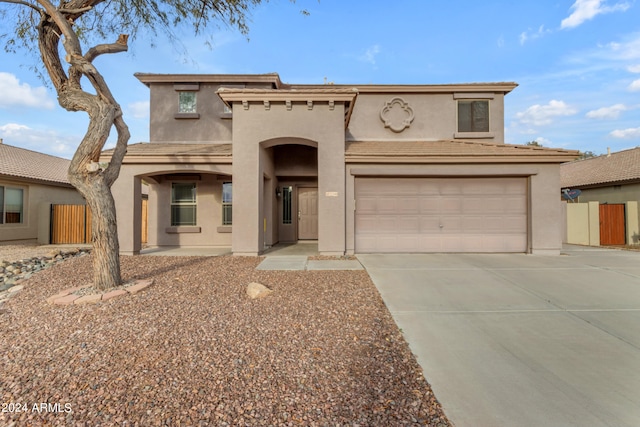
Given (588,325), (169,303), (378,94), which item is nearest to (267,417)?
(169,303)

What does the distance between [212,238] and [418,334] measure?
8959 mm

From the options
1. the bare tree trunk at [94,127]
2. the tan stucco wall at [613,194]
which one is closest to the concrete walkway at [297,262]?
the bare tree trunk at [94,127]

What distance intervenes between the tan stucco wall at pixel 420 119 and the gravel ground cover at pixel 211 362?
8409mm

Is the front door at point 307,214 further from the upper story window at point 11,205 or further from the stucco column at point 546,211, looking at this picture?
the upper story window at point 11,205

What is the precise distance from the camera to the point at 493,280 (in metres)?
5.91

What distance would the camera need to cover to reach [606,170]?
15859 mm

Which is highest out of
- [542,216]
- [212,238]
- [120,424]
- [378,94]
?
[378,94]

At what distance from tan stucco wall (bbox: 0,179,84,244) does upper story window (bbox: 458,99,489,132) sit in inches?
675

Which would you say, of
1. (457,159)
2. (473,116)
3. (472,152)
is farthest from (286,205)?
(473,116)

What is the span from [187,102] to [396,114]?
27.2 ft

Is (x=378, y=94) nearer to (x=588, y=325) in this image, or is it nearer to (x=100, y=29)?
(x=100, y=29)

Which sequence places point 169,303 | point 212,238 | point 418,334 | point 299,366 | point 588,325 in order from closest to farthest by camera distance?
point 299,366, point 418,334, point 588,325, point 169,303, point 212,238

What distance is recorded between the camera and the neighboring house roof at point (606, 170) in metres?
14.2

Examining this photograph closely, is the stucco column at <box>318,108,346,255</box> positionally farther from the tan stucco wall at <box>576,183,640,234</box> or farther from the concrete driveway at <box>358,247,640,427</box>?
the tan stucco wall at <box>576,183,640,234</box>
